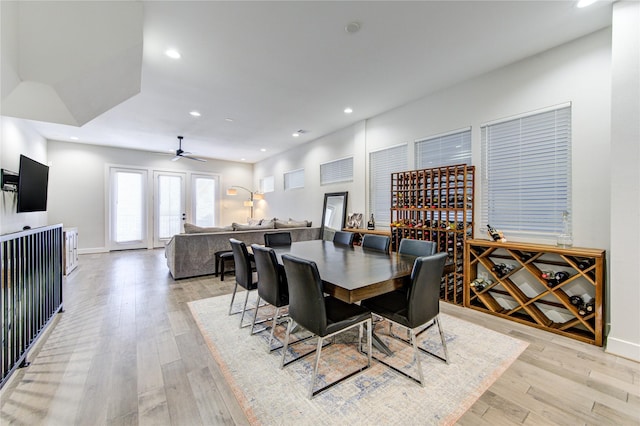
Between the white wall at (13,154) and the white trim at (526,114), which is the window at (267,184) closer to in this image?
the white wall at (13,154)

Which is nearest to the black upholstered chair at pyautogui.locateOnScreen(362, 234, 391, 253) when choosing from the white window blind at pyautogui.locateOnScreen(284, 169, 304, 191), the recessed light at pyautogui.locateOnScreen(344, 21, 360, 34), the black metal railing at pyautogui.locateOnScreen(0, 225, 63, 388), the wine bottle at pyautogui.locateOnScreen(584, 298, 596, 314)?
the wine bottle at pyautogui.locateOnScreen(584, 298, 596, 314)

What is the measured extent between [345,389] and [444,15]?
10.2 feet

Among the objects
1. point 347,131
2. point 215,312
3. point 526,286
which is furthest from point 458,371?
point 347,131

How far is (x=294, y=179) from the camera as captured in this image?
7.38 meters

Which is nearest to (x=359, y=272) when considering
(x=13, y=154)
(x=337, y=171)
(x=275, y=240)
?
(x=275, y=240)

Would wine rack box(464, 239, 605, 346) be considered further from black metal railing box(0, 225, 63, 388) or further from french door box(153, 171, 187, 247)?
french door box(153, 171, 187, 247)

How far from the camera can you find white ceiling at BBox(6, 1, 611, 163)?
89.0 inches

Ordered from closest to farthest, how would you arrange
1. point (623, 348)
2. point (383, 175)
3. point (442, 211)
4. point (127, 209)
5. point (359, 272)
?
1. point (359, 272)
2. point (623, 348)
3. point (442, 211)
4. point (383, 175)
5. point (127, 209)

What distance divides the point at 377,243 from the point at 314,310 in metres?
1.66

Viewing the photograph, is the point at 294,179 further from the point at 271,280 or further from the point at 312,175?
the point at 271,280

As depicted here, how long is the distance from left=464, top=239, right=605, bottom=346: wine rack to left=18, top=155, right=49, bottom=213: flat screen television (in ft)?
19.9

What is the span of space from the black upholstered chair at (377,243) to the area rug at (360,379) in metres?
0.86

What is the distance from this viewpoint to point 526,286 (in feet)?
9.78

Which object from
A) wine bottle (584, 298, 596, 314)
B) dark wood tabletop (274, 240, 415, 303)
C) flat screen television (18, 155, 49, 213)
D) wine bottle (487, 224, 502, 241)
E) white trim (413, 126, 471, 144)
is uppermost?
white trim (413, 126, 471, 144)
